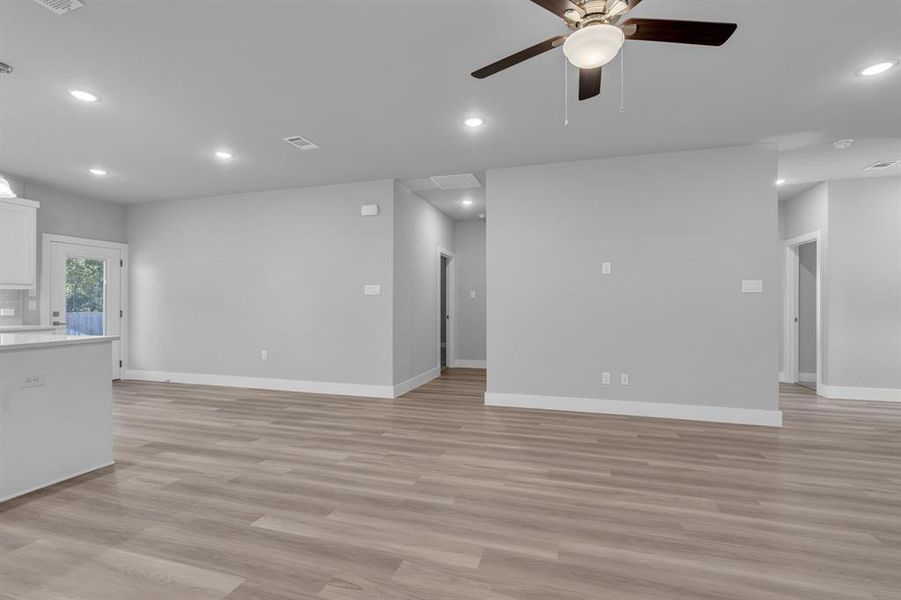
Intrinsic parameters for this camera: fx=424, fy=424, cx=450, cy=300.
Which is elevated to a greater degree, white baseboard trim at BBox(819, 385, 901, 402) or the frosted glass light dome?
the frosted glass light dome

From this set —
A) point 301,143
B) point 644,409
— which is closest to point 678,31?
point 301,143

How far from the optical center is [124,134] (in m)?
4.03

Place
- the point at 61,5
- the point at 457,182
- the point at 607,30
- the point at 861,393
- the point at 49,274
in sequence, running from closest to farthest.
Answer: the point at 607,30 → the point at 61,5 → the point at 861,393 → the point at 457,182 → the point at 49,274

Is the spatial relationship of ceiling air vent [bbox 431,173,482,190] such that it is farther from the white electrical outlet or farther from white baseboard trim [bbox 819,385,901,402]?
white baseboard trim [bbox 819,385,901,402]

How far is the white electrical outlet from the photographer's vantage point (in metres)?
2.68

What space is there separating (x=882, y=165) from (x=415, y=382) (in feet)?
20.7

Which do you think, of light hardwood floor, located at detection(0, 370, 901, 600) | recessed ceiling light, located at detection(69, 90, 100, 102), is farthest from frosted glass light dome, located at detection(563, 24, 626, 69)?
recessed ceiling light, located at detection(69, 90, 100, 102)

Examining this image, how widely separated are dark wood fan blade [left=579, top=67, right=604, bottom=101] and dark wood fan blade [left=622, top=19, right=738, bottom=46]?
267mm

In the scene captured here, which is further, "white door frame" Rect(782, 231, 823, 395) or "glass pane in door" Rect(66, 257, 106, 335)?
"white door frame" Rect(782, 231, 823, 395)

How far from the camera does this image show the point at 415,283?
Answer: 20.2 ft

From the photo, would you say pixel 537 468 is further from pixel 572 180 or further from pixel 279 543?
pixel 572 180

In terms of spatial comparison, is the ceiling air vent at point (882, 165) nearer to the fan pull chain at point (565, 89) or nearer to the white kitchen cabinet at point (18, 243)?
the fan pull chain at point (565, 89)

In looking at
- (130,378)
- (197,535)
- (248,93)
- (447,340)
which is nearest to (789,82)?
(248,93)

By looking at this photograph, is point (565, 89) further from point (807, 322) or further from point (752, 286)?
point (807, 322)
